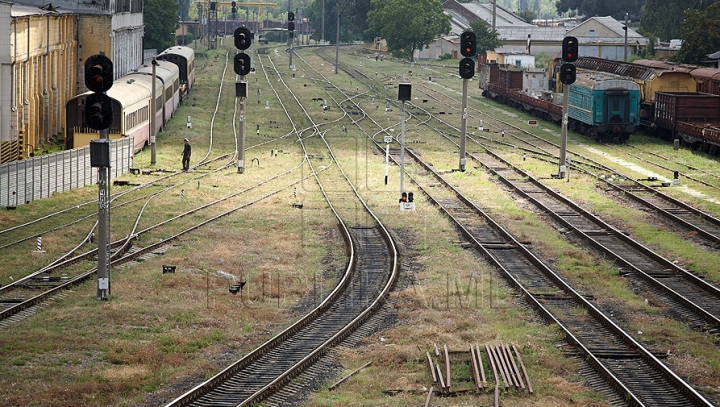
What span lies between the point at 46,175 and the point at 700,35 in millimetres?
→ 51462

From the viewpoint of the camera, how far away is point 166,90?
53938 millimetres

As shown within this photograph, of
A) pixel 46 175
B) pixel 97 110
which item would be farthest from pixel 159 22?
pixel 97 110

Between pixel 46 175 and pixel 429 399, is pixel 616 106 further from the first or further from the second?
pixel 429 399

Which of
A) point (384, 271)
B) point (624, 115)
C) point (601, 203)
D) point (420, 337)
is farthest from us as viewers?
point (624, 115)

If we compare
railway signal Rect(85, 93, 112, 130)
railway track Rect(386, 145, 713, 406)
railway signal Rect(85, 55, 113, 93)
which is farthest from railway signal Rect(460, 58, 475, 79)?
railway signal Rect(85, 93, 112, 130)

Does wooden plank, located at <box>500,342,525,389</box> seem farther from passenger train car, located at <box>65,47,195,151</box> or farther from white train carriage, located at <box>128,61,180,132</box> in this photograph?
white train carriage, located at <box>128,61,180,132</box>

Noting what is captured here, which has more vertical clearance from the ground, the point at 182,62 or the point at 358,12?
the point at 358,12

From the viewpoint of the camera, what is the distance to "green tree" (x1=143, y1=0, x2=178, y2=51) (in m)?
93.5

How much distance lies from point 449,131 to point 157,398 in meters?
41.8

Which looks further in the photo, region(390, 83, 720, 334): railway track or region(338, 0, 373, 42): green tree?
region(338, 0, 373, 42): green tree

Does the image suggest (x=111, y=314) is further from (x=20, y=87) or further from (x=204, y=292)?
(x=20, y=87)

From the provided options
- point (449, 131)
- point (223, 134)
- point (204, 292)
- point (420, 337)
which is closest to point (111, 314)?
point (204, 292)

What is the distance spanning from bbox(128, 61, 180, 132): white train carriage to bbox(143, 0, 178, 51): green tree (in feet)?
107

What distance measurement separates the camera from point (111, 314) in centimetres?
1912
